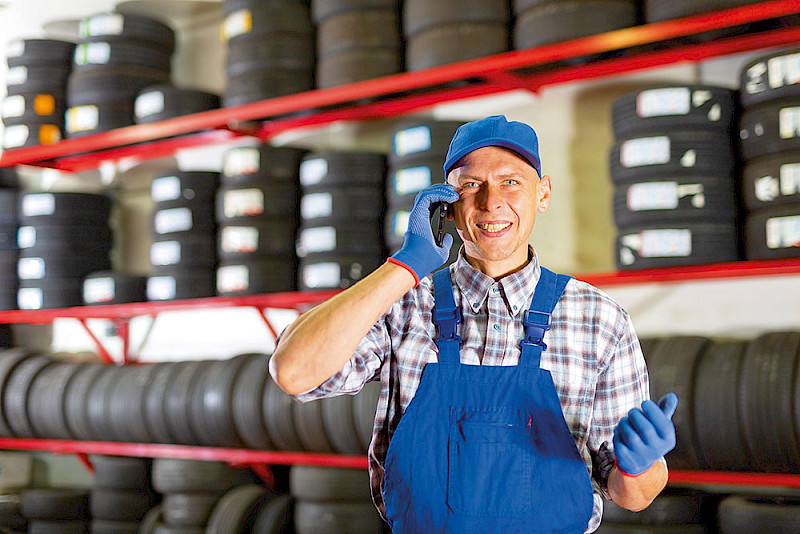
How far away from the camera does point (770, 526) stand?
3.83 metres

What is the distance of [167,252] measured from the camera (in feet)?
19.5

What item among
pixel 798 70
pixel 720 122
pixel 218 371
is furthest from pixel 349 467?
pixel 798 70

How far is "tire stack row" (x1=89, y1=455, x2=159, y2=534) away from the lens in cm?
612

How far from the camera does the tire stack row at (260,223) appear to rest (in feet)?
18.4

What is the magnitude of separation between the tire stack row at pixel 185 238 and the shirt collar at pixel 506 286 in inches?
159

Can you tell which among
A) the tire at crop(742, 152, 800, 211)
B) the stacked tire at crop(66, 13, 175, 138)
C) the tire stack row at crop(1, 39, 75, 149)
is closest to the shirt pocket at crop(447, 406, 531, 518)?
the tire at crop(742, 152, 800, 211)

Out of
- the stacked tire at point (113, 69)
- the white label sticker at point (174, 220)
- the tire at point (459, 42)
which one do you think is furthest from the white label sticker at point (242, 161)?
the tire at point (459, 42)

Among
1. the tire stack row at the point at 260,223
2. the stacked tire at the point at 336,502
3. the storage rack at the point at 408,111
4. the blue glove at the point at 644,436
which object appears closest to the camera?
the blue glove at the point at 644,436

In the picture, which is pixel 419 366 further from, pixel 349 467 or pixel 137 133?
pixel 137 133

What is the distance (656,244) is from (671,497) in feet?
4.14

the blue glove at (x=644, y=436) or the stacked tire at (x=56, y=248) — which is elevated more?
the stacked tire at (x=56, y=248)

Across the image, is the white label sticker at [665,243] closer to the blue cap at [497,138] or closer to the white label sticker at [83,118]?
the blue cap at [497,138]

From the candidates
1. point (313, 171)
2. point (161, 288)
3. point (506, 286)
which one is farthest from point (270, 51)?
point (506, 286)

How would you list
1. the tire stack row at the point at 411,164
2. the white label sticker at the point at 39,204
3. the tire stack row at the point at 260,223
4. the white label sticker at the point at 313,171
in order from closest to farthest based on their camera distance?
the tire stack row at the point at 411,164, the white label sticker at the point at 313,171, the tire stack row at the point at 260,223, the white label sticker at the point at 39,204
